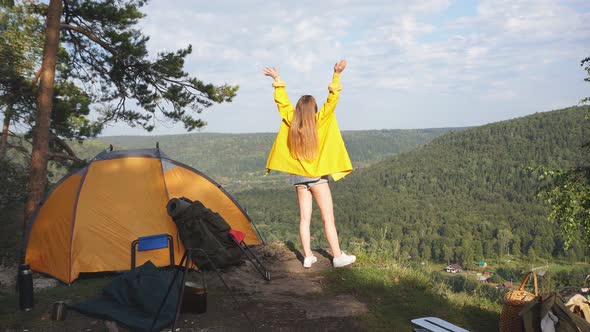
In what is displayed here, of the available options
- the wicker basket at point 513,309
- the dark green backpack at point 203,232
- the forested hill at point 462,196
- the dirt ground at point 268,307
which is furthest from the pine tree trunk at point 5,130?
the forested hill at point 462,196

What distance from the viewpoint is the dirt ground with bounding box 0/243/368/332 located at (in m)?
4.37

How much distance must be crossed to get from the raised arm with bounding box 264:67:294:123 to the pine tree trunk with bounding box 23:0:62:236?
5164 mm

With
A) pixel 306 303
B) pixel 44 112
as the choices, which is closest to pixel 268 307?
pixel 306 303

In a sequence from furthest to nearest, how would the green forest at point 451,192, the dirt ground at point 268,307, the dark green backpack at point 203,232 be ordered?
the green forest at point 451,192
the dark green backpack at point 203,232
the dirt ground at point 268,307

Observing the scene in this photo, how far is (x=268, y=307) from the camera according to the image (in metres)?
4.88

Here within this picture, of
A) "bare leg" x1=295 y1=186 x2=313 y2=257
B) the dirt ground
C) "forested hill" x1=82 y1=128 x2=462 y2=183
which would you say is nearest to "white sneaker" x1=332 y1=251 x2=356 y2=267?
the dirt ground

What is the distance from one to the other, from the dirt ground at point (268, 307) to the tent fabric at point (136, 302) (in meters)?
0.16

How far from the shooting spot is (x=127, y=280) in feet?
14.2

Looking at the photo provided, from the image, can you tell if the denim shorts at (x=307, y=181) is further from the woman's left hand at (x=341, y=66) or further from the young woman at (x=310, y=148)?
the woman's left hand at (x=341, y=66)

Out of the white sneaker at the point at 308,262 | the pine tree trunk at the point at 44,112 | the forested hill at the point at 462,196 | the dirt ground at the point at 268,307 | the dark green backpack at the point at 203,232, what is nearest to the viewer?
the dirt ground at the point at 268,307

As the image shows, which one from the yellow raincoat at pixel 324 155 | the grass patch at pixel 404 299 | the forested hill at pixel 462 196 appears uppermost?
the yellow raincoat at pixel 324 155

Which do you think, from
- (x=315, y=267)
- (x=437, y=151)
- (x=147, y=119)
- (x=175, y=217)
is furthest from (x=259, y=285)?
(x=437, y=151)

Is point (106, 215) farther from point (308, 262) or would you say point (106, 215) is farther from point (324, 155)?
point (324, 155)

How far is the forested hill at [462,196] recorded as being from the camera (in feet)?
205
